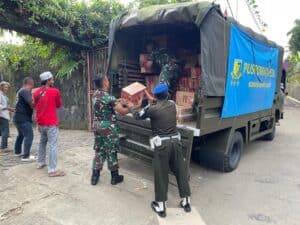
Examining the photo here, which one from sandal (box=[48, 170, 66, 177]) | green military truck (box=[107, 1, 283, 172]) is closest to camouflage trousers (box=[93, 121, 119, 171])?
green military truck (box=[107, 1, 283, 172])

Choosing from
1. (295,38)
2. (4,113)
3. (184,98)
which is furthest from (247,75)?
(295,38)

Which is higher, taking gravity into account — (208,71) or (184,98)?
(208,71)

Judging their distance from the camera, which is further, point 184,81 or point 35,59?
point 35,59

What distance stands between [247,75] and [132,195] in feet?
10.2

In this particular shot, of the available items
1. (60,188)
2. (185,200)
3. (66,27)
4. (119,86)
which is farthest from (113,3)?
(185,200)

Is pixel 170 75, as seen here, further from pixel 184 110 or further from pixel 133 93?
pixel 133 93

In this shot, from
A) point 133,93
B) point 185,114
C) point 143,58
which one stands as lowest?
point 185,114

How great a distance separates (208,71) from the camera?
4.49 meters

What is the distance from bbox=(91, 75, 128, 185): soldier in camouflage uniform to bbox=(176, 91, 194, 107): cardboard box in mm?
1375

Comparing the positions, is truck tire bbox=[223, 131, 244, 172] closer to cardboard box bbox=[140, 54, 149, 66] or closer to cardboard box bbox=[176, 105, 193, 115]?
cardboard box bbox=[176, 105, 193, 115]

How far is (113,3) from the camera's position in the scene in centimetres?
921

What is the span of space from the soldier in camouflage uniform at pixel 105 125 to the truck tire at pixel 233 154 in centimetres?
198

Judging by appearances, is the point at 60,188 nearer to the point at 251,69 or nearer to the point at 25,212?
the point at 25,212

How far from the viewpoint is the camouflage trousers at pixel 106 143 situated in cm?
457
